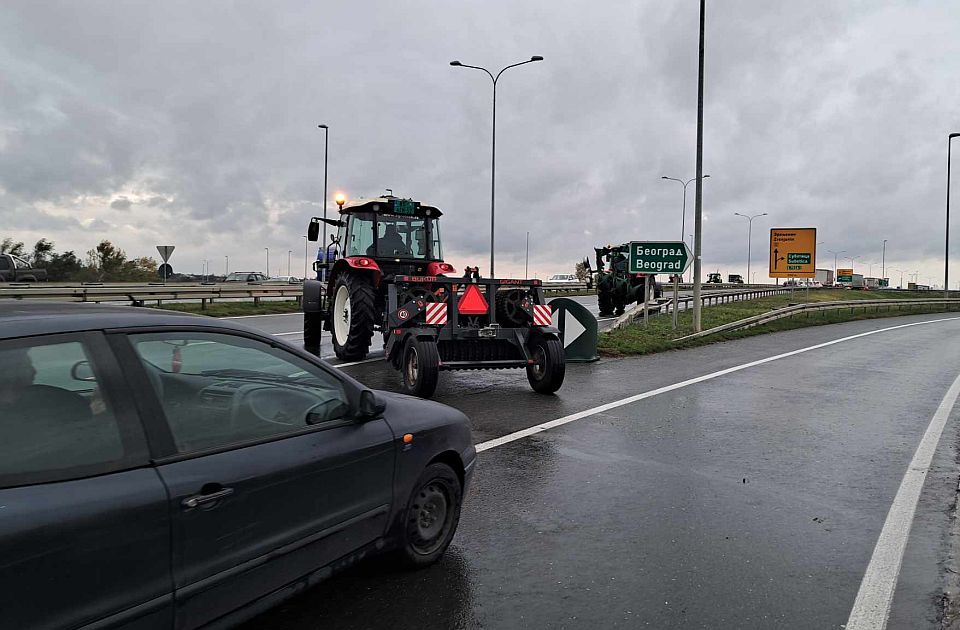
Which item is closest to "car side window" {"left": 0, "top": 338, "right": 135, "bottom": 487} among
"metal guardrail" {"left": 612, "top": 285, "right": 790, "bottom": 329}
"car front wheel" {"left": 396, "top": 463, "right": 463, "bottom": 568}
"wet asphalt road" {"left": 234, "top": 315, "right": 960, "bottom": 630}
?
"wet asphalt road" {"left": 234, "top": 315, "right": 960, "bottom": 630}

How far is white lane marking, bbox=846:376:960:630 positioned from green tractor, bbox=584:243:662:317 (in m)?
21.7

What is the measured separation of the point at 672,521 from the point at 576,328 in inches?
317

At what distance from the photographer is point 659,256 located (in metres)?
18.5

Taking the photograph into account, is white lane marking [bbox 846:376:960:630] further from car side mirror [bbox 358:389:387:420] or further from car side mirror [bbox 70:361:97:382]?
car side mirror [bbox 70:361:97:382]

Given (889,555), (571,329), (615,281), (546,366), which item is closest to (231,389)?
(889,555)

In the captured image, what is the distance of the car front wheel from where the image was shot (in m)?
3.73

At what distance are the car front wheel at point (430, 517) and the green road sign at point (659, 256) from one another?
15.1 meters

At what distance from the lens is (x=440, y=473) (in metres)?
3.92

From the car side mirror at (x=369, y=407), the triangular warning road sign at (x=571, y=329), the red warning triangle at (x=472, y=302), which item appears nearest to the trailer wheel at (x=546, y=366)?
the red warning triangle at (x=472, y=302)

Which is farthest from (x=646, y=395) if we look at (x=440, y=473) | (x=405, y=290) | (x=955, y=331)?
(x=955, y=331)

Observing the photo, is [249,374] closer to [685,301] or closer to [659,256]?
[659,256]

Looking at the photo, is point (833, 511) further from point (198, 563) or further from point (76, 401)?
point (76, 401)

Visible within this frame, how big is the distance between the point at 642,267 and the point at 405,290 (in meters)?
10.7

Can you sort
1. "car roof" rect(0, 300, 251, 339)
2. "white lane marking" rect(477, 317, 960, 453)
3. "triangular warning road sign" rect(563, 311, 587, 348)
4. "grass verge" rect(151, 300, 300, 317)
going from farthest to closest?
"grass verge" rect(151, 300, 300, 317)
"triangular warning road sign" rect(563, 311, 587, 348)
"white lane marking" rect(477, 317, 960, 453)
"car roof" rect(0, 300, 251, 339)
